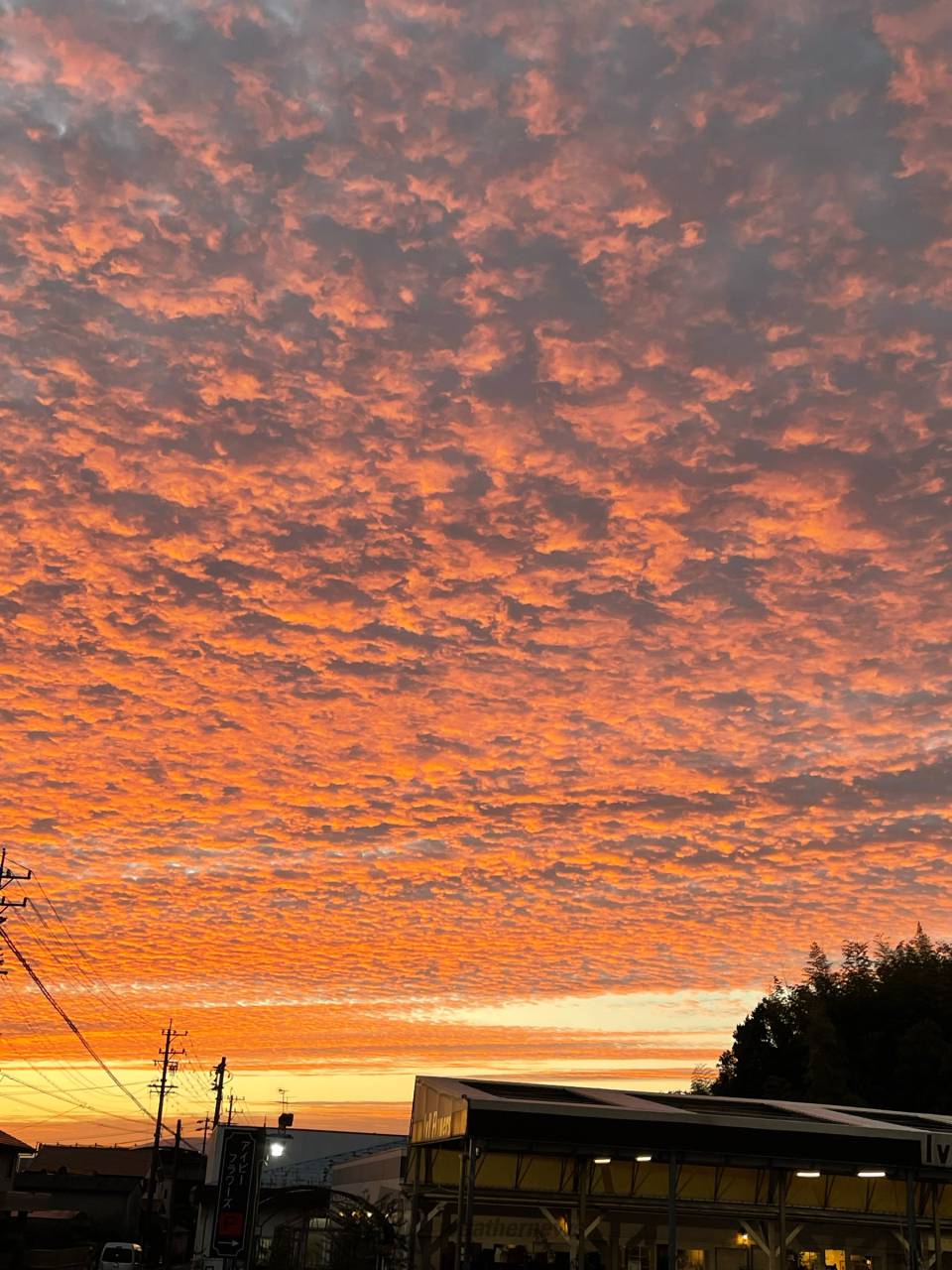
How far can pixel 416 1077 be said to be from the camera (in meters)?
34.2

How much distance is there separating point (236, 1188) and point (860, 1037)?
59.9 meters

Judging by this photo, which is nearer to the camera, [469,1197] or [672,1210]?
[469,1197]

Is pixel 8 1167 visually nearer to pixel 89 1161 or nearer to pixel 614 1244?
pixel 89 1161

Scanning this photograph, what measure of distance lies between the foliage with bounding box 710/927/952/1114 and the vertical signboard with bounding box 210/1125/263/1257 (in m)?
53.1

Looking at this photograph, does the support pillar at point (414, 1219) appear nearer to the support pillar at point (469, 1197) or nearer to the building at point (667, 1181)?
the building at point (667, 1181)

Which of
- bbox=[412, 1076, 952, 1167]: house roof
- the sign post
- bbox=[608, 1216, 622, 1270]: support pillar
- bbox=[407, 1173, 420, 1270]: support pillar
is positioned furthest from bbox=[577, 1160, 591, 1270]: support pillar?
the sign post

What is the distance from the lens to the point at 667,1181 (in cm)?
3297

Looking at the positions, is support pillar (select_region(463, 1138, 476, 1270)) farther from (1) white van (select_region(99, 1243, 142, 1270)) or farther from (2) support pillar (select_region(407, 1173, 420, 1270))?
(1) white van (select_region(99, 1243, 142, 1270))

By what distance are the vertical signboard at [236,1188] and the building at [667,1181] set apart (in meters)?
4.31

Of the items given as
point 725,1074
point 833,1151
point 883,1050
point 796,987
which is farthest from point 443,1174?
point 725,1074

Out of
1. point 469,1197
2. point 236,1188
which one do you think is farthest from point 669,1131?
point 236,1188

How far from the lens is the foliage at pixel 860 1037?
76.4m

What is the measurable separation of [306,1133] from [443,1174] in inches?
3358

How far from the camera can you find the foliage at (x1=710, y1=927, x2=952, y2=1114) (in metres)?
76.4
